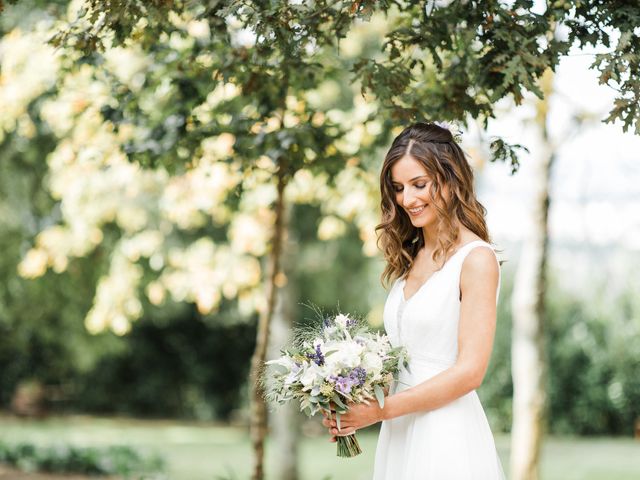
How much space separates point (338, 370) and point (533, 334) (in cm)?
435

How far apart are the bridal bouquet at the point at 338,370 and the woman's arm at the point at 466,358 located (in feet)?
0.18

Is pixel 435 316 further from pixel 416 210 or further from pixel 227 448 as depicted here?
pixel 227 448

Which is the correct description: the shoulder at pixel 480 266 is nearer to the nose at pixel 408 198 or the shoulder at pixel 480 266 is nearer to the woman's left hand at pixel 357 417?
the nose at pixel 408 198

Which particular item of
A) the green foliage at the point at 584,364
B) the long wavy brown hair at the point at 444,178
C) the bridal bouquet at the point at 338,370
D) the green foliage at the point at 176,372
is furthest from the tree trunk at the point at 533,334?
the green foliage at the point at 176,372

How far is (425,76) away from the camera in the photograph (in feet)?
15.7

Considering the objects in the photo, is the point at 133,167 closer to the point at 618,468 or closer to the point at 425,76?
the point at 425,76

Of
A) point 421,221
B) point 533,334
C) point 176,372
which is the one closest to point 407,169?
point 421,221

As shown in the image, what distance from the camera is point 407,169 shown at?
9.23 feet

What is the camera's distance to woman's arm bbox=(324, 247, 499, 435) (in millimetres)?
2561

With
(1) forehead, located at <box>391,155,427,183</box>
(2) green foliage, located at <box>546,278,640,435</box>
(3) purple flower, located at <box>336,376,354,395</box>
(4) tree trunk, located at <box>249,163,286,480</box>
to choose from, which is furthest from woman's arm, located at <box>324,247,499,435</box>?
(2) green foliage, located at <box>546,278,640,435</box>

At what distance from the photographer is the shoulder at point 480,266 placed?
2.60m

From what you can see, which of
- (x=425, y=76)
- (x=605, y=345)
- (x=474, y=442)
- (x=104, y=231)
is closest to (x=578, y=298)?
(x=605, y=345)

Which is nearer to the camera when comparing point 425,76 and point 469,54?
point 469,54

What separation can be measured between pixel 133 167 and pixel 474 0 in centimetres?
544
